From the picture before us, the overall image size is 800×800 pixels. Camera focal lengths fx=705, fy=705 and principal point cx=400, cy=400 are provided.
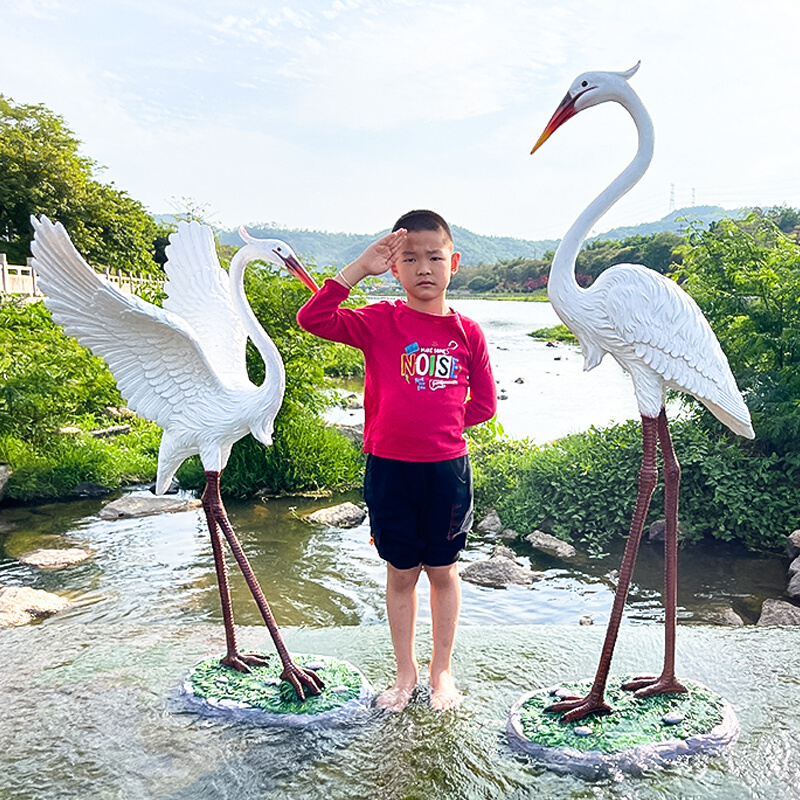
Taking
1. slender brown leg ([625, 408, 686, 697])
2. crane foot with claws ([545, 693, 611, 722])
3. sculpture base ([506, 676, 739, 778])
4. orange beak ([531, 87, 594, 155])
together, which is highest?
orange beak ([531, 87, 594, 155])

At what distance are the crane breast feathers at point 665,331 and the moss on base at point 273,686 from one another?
1754 millimetres

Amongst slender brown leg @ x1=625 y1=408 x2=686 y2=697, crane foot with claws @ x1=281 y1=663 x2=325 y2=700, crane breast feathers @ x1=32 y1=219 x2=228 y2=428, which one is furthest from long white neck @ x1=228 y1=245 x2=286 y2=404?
slender brown leg @ x1=625 y1=408 x2=686 y2=697

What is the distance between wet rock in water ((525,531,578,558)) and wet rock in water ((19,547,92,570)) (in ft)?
13.2

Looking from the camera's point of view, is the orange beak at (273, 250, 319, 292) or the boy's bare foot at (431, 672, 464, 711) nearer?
the boy's bare foot at (431, 672, 464, 711)

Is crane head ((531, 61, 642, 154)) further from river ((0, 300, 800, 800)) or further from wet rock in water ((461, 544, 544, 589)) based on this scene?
wet rock in water ((461, 544, 544, 589))

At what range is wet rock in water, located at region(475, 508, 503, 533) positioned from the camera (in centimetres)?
698

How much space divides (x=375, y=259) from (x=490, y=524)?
15.8 feet

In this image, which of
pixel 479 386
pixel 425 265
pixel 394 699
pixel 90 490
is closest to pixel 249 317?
pixel 425 265

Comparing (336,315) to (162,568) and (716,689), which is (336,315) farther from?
(162,568)

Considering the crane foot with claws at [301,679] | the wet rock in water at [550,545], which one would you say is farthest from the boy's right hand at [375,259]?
the wet rock in water at [550,545]

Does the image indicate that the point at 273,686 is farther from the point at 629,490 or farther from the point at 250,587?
the point at 629,490

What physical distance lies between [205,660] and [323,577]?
2.80m

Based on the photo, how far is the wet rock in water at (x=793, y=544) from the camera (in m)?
5.87

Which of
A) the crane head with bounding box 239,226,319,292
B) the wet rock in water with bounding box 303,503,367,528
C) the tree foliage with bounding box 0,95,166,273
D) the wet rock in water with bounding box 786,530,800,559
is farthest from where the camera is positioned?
the tree foliage with bounding box 0,95,166,273
